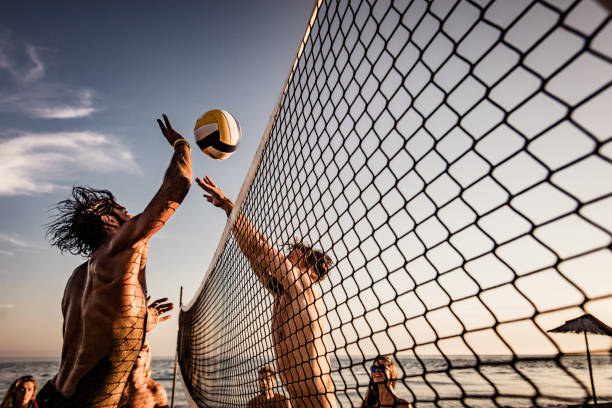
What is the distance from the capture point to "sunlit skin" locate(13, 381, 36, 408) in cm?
556

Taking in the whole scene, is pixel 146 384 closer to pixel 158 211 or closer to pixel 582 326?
pixel 158 211

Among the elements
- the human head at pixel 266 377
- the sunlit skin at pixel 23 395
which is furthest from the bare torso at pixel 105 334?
the sunlit skin at pixel 23 395

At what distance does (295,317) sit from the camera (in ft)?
8.89

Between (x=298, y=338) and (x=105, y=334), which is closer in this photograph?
(x=298, y=338)

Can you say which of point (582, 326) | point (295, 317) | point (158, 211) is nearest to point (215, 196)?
point (158, 211)

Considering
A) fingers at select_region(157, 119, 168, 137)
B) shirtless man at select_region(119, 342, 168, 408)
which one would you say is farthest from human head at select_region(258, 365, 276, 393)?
fingers at select_region(157, 119, 168, 137)

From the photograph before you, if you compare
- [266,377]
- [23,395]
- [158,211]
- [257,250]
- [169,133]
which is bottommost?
[23,395]

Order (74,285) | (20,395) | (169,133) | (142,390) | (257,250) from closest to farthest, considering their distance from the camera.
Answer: (257,250)
(74,285)
(169,133)
(142,390)
(20,395)

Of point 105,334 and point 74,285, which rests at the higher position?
point 74,285

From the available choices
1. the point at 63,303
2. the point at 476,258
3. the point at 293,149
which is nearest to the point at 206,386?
the point at 63,303

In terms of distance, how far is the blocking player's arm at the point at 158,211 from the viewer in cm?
289

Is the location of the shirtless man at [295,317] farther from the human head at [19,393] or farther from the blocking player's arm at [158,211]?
the human head at [19,393]

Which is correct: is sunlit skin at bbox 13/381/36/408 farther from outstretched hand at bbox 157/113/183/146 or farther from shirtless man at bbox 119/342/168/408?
outstretched hand at bbox 157/113/183/146

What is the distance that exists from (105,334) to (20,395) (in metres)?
4.36
